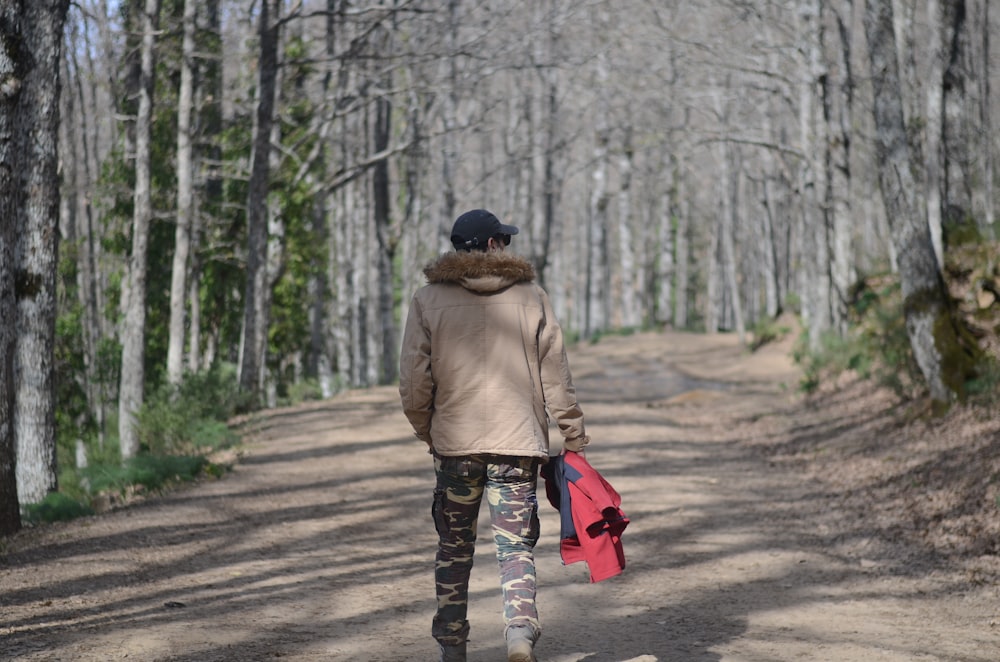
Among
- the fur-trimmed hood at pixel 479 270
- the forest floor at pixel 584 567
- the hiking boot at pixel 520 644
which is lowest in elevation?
the forest floor at pixel 584 567

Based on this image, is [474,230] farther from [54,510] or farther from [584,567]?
[54,510]

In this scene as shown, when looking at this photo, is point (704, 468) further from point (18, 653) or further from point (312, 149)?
point (312, 149)

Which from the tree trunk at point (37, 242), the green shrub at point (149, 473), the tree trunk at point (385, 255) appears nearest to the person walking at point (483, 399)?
the tree trunk at point (37, 242)

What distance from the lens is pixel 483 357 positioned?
4715 mm

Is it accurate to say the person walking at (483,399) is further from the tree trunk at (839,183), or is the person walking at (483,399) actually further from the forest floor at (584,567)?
the tree trunk at (839,183)

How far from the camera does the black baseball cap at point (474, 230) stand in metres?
4.81

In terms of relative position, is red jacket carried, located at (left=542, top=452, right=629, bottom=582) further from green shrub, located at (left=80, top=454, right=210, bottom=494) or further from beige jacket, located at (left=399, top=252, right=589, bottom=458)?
green shrub, located at (left=80, top=454, right=210, bottom=494)

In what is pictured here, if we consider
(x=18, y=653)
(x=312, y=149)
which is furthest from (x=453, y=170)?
(x=18, y=653)

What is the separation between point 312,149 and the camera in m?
27.2

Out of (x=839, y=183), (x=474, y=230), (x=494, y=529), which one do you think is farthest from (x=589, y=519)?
(x=839, y=183)

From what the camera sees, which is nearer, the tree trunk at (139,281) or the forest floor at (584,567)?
the forest floor at (584,567)

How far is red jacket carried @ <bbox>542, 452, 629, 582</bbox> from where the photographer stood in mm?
4793

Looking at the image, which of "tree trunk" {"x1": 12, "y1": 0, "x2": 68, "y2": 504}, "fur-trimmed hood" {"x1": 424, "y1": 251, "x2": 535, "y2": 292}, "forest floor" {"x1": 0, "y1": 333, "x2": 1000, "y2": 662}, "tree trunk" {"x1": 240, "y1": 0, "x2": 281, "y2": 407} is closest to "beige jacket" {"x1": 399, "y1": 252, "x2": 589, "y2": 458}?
"fur-trimmed hood" {"x1": 424, "y1": 251, "x2": 535, "y2": 292}

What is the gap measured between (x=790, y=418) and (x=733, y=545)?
9.13 m
